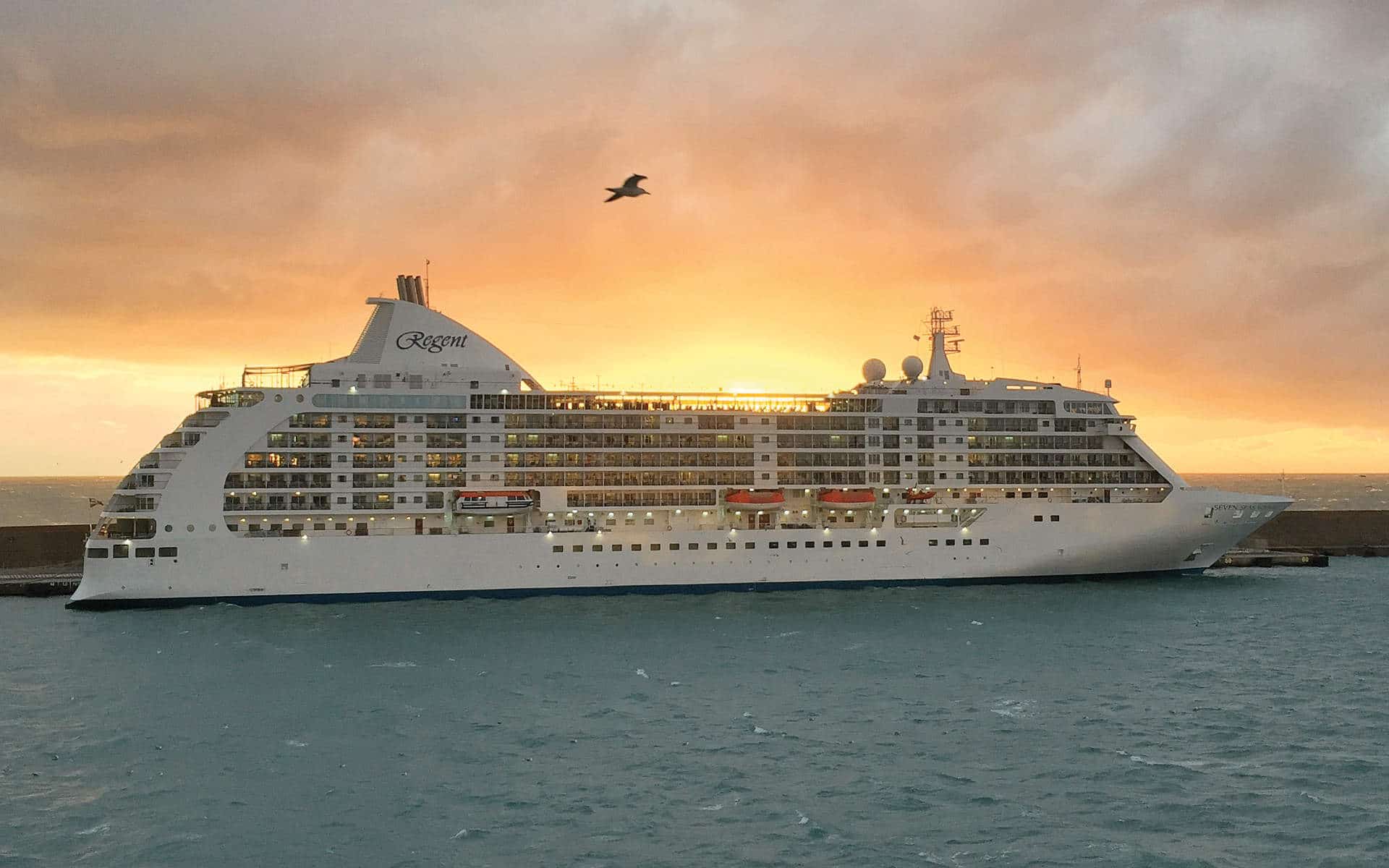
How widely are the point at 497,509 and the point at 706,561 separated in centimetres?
1041

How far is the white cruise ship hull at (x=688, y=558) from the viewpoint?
45.2 m

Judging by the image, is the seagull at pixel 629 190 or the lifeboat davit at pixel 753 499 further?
the lifeboat davit at pixel 753 499

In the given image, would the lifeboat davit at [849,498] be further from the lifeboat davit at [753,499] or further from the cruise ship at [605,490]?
the lifeboat davit at [753,499]

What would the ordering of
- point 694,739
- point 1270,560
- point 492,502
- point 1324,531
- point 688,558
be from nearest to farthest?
1. point 694,739
2. point 492,502
3. point 688,558
4. point 1270,560
5. point 1324,531

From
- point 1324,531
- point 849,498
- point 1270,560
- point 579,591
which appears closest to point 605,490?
point 579,591

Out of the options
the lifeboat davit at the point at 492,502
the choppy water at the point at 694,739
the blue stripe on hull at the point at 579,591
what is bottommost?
the choppy water at the point at 694,739

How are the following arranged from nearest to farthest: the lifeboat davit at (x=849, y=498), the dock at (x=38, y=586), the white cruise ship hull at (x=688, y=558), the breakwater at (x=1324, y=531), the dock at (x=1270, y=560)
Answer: the white cruise ship hull at (x=688, y=558) → the dock at (x=38, y=586) → the lifeboat davit at (x=849, y=498) → the dock at (x=1270, y=560) → the breakwater at (x=1324, y=531)

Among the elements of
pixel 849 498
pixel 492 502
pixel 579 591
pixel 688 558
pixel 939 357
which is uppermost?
pixel 939 357

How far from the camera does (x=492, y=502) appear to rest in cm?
4847

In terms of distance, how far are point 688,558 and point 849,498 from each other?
9133 mm

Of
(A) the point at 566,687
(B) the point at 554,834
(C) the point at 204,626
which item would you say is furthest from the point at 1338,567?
(C) the point at 204,626

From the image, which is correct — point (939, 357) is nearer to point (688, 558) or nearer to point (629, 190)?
point (688, 558)

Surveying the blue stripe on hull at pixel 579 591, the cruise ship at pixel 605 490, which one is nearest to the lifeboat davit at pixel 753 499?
the cruise ship at pixel 605 490

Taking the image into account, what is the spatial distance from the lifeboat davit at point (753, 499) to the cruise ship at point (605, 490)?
0.12 metres
